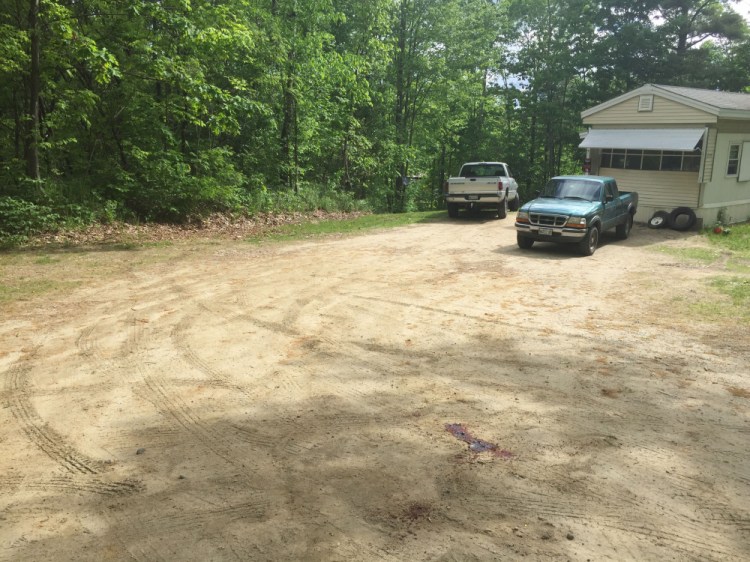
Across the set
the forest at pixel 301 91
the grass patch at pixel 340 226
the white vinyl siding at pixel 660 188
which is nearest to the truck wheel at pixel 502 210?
the grass patch at pixel 340 226

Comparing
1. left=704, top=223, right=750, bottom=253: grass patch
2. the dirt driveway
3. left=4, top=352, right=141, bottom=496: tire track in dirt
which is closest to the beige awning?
left=704, top=223, right=750, bottom=253: grass patch

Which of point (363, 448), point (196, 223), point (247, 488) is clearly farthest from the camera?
point (196, 223)

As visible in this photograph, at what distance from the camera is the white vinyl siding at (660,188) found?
19.0 meters

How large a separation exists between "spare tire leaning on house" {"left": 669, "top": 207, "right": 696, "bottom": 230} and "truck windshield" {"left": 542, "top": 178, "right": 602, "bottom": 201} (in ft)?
18.4

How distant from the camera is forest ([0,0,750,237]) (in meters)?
13.8

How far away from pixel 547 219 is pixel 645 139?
27.1 ft

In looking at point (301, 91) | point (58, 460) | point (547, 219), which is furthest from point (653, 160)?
point (58, 460)

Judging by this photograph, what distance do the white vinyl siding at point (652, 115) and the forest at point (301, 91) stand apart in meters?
9.10

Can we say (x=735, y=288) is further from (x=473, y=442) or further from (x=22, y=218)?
(x=22, y=218)

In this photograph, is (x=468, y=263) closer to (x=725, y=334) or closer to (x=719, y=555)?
(x=725, y=334)

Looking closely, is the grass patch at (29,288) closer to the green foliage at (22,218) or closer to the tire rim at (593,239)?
the green foliage at (22,218)

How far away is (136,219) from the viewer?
15.2m

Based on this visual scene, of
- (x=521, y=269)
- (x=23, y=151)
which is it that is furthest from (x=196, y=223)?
(x=521, y=269)

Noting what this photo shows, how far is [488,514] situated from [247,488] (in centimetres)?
161
